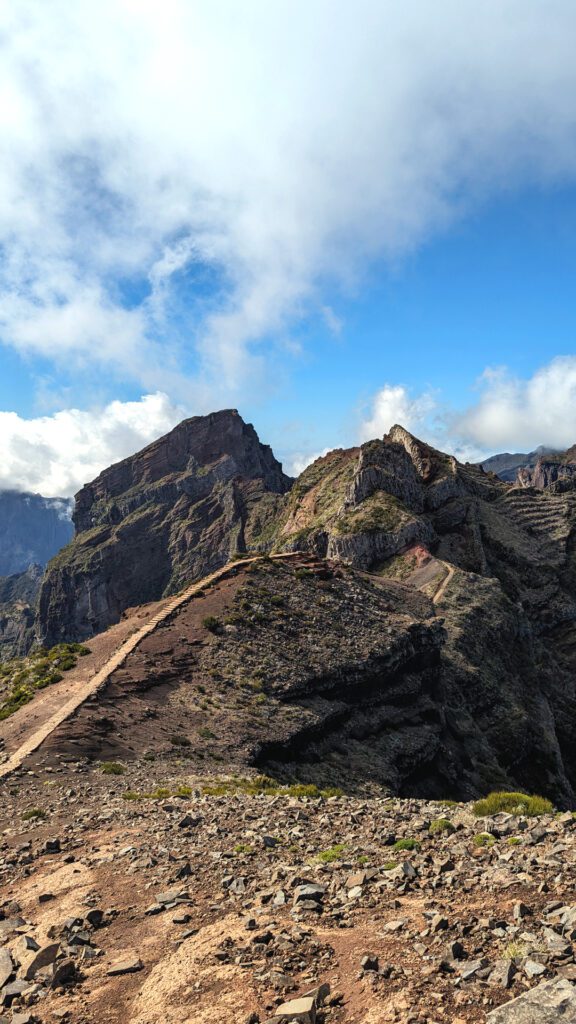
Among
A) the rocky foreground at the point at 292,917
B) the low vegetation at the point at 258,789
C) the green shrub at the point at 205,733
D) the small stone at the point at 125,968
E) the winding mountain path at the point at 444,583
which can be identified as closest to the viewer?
the rocky foreground at the point at 292,917

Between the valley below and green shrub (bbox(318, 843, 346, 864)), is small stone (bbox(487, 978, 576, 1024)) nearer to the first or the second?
the valley below

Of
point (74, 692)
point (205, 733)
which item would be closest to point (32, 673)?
point (74, 692)

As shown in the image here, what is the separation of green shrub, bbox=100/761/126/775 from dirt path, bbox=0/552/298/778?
4111mm

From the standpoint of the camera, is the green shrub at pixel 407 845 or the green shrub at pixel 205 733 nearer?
the green shrub at pixel 407 845

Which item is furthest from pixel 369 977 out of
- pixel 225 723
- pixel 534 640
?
pixel 534 640

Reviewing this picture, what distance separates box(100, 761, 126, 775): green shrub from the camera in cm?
3138

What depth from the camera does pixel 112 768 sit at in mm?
31656

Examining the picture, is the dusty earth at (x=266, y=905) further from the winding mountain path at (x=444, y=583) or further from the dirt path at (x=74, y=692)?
the winding mountain path at (x=444, y=583)

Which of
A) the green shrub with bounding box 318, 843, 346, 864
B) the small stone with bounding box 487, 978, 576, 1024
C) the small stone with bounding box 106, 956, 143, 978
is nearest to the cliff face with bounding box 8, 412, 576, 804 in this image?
the green shrub with bounding box 318, 843, 346, 864

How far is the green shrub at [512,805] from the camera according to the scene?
19.0 metres

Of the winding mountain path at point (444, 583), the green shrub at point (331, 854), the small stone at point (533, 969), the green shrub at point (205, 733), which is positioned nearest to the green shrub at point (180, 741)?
the green shrub at point (205, 733)

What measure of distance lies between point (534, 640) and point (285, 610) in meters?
72.3

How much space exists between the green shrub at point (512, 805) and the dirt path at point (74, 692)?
76.6 ft

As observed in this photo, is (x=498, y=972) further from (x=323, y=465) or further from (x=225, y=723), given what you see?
(x=323, y=465)
